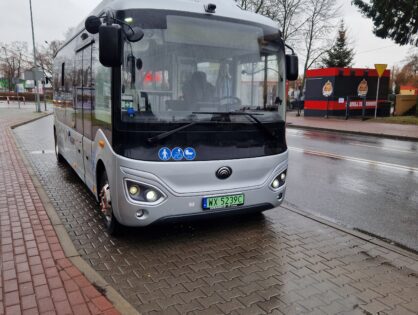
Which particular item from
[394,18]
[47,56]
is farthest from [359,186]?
[47,56]

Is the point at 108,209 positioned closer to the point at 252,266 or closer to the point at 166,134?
the point at 166,134

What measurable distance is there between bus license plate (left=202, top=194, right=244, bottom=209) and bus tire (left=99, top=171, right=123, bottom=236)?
1126mm

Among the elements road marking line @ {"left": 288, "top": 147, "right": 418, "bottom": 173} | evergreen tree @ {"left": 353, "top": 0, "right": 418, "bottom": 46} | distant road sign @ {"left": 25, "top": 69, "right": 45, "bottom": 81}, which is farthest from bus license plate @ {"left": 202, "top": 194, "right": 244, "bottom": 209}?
distant road sign @ {"left": 25, "top": 69, "right": 45, "bottom": 81}

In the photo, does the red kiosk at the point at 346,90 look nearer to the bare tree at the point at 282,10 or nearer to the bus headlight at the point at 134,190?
the bare tree at the point at 282,10

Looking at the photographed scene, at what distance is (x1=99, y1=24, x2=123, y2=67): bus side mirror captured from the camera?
3924 mm

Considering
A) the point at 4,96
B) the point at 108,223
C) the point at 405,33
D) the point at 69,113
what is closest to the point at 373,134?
the point at 405,33

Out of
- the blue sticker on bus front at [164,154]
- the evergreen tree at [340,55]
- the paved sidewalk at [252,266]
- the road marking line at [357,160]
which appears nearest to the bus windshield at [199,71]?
the blue sticker on bus front at [164,154]

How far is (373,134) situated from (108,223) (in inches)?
609

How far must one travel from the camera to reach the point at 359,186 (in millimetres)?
7770

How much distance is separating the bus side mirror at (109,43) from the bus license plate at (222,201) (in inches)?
70.9

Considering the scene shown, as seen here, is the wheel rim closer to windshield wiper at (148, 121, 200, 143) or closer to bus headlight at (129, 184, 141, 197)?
bus headlight at (129, 184, 141, 197)

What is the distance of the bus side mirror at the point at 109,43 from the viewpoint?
12.9 ft

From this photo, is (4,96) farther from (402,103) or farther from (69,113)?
(69,113)

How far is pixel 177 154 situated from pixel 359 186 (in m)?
4.82
